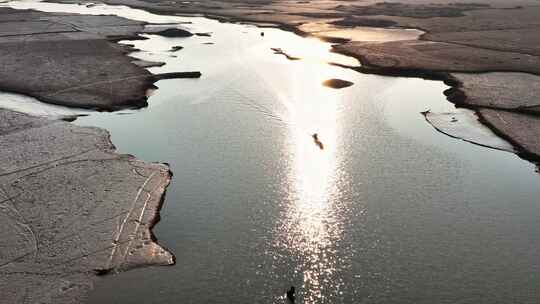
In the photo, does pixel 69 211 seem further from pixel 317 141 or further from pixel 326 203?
pixel 317 141

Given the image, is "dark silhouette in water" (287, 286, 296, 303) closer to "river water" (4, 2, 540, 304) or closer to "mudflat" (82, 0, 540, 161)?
"river water" (4, 2, 540, 304)

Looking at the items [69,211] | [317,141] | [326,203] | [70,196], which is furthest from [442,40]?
[69,211]

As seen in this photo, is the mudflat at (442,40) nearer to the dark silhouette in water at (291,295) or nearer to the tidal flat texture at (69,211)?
the dark silhouette in water at (291,295)

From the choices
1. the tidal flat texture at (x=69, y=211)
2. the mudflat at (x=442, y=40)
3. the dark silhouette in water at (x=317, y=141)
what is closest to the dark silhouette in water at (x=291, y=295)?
the tidal flat texture at (x=69, y=211)

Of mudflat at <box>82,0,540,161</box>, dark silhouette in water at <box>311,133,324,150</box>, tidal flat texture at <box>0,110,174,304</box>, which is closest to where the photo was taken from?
tidal flat texture at <box>0,110,174,304</box>

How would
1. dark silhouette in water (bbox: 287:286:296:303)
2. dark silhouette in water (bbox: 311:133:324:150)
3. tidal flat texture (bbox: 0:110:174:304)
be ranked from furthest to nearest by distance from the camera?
dark silhouette in water (bbox: 311:133:324:150) < tidal flat texture (bbox: 0:110:174:304) < dark silhouette in water (bbox: 287:286:296:303)

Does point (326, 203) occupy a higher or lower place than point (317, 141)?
lower

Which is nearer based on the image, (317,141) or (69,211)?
(69,211)

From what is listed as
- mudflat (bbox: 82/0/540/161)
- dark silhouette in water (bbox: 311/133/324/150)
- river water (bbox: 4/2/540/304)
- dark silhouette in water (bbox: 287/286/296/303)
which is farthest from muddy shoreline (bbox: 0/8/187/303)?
mudflat (bbox: 82/0/540/161)

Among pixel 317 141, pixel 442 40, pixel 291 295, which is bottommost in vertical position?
pixel 291 295
